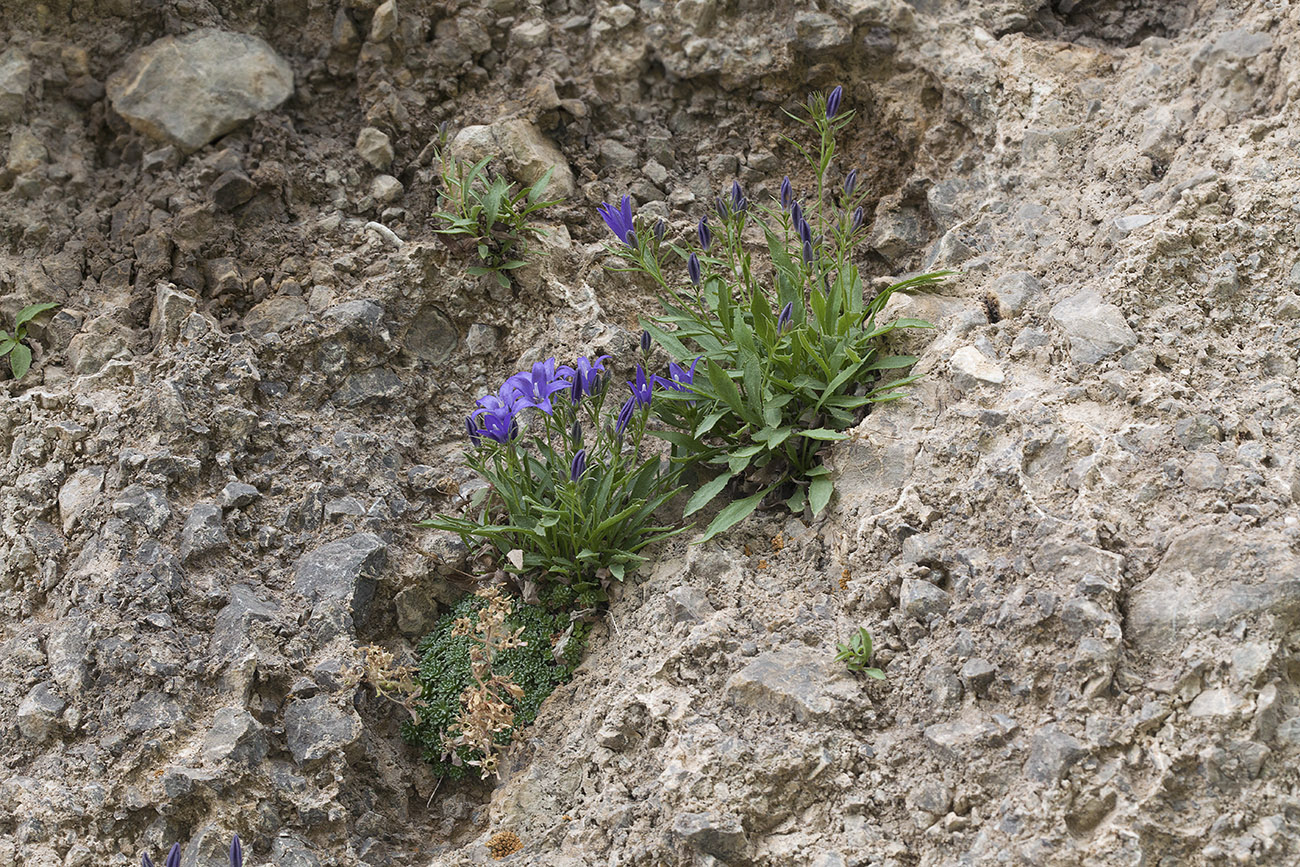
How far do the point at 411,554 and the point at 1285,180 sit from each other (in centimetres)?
340

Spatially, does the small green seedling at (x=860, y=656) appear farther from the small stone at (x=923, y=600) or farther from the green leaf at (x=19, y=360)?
the green leaf at (x=19, y=360)

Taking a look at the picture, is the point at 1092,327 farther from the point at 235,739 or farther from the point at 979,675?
the point at 235,739

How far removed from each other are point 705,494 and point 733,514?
0.45ft

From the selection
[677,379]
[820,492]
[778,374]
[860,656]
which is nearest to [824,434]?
[820,492]

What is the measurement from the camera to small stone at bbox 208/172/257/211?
4.42m

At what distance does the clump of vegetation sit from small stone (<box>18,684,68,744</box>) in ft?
7.55

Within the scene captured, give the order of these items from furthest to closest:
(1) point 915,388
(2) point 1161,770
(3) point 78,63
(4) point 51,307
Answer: (3) point 78,63 < (4) point 51,307 < (1) point 915,388 < (2) point 1161,770

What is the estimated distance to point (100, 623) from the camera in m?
3.32

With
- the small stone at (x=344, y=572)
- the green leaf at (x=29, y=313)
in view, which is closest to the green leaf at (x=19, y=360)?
the green leaf at (x=29, y=313)

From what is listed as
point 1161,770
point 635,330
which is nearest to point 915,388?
point 635,330

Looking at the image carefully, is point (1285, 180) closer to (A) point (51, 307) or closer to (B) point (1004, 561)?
(B) point (1004, 561)

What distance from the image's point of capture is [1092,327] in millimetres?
3373

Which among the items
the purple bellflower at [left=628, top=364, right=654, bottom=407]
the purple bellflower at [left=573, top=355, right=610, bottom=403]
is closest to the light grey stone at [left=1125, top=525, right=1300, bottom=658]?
the purple bellflower at [left=628, top=364, right=654, bottom=407]

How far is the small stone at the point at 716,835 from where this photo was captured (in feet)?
8.90
